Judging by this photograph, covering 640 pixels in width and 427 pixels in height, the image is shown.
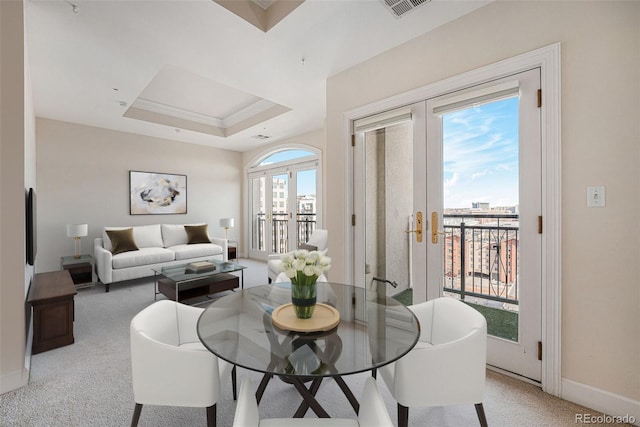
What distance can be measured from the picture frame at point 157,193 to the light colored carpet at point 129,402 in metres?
3.44

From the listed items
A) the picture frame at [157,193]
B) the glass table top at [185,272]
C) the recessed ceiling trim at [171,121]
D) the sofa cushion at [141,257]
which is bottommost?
the glass table top at [185,272]

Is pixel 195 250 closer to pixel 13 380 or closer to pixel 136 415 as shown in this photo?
pixel 13 380

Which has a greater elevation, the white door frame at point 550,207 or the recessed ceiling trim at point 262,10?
the recessed ceiling trim at point 262,10

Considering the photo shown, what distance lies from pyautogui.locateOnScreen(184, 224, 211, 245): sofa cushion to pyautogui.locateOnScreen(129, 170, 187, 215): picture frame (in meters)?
0.56

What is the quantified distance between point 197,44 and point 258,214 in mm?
4482

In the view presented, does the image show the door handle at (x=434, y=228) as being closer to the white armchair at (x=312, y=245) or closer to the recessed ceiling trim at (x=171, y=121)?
the white armchair at (x=312, y=245)

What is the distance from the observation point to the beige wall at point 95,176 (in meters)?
4.30

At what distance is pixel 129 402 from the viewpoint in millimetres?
1705

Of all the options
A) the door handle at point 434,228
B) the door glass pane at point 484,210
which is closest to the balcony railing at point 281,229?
the door handle at point 434,228

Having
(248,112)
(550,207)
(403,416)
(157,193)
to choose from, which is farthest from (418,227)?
(157,193)

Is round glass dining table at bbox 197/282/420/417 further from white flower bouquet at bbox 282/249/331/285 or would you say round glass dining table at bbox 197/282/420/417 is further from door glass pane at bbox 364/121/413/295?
door glass pane at bbox 364/121/413/295

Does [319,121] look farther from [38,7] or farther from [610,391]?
[610,391]

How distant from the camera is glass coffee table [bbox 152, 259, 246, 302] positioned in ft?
10.9

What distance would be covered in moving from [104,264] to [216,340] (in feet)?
12.2
